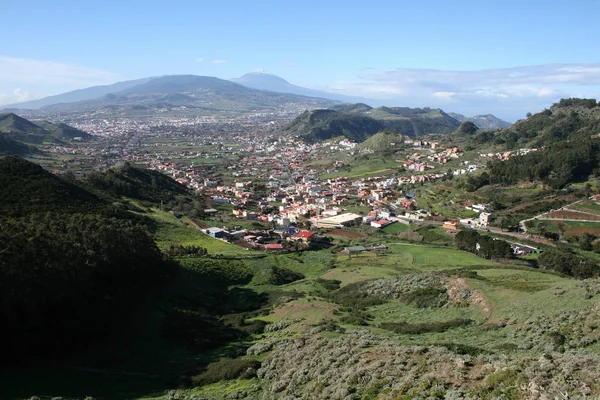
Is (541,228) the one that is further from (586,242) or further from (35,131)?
(35,131)

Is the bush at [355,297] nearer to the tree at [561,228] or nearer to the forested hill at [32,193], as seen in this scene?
the forested hill at [32,193]

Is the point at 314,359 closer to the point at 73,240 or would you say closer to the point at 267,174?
the point at 73,240

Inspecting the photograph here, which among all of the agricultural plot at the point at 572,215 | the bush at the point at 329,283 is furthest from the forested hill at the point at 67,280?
the agricultural plot at the point at 572,215

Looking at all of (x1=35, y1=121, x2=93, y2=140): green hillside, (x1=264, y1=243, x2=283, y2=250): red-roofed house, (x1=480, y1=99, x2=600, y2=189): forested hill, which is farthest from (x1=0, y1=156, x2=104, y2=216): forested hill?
(x1=35, y1=121, x2=93, y2=140): green hillside

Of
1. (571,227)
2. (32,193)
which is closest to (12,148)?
(32,193)

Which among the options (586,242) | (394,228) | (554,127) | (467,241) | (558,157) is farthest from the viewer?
(554,127)

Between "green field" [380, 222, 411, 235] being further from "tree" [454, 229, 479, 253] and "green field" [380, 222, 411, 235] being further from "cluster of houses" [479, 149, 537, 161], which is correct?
"cluster of houses" [479, 149, 537, 161]
